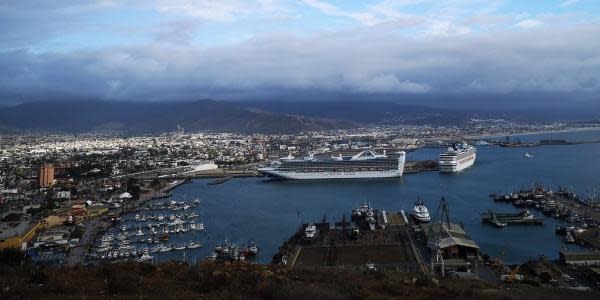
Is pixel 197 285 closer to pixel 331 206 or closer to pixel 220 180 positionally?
pixel 331 206

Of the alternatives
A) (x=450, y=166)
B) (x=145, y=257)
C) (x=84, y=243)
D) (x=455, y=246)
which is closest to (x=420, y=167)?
(x=450, y=166)

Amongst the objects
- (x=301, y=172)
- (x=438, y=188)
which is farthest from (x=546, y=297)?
(x=301, y=172)

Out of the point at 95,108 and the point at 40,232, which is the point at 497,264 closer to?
the point at 40,232

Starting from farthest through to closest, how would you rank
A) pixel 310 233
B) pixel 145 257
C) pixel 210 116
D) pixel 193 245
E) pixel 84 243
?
pixel 210 116 < pixel 84 243 < pixel 193 245 < pixel 310 233 < pixel 145 257

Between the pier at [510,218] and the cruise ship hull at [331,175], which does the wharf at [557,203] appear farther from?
the cruise ship hull at [331,175]

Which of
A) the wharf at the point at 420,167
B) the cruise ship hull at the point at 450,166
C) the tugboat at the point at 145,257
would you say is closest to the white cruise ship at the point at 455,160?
the cruise ship hull at the point at 450,166

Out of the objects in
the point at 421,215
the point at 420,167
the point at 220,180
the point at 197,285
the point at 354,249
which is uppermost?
the point at 197,285

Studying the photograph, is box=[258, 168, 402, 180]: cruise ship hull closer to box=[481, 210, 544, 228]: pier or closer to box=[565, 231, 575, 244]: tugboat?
box=[481, 210, 544, 228]: pier

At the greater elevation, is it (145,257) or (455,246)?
(455,246)

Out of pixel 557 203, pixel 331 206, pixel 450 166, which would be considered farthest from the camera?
pixel 450 166
